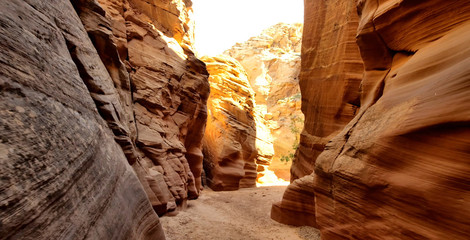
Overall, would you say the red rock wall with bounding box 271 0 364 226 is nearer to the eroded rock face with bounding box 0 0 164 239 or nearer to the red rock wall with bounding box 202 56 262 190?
the red rock wall with bounding box 202 56 262 190

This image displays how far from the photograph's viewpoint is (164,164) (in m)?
8.27

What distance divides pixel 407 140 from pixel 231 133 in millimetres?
13886

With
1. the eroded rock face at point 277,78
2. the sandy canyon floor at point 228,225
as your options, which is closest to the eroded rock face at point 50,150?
the sandy canyon floor at point 228,225

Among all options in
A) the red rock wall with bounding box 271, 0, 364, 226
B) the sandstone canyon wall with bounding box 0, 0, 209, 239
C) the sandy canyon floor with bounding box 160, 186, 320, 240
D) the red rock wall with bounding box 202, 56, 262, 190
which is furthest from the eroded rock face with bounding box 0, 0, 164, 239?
the red rock wall with bounding box 202, 56, 262, 190

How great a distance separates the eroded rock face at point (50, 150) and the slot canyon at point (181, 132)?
0.6 inches

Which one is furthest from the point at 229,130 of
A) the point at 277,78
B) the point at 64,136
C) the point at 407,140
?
the point at 277,78

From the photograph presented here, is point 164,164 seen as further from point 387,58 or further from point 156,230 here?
point 387,58

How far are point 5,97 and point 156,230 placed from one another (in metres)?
3.41

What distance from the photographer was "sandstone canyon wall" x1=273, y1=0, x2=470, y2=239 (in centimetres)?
277

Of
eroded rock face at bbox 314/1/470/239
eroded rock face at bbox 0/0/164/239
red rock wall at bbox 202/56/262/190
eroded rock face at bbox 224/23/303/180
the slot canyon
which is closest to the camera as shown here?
eroded rock face at bbox 0/0/164/239

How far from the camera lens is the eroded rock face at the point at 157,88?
617cm

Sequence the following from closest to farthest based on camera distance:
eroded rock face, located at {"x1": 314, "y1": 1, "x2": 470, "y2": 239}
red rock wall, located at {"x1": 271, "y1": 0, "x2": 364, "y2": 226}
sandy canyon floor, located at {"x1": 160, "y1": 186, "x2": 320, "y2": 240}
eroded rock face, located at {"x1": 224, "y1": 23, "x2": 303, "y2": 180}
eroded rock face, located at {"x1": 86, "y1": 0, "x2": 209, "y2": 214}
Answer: eroded rock face, located at {"x1": 314, "y1": 1, "x2": 470, "y2": 239} → eroded rock face, located at {"x1": 86, "y1": 0, "x2": 209, "y2": 214} → sandy canyon floor, located at {"x1": 160, "y1": 186, "x2": 320, "y2": 240} → red rock wall, located at {"x1": 271, "y1": 0, "x2": 364, "y2": 226} → eroded rock face, located at {"x1": 224, "y1": 23, "x2": 303, "y2": 180}

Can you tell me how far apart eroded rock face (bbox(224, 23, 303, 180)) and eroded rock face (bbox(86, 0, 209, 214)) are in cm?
1498

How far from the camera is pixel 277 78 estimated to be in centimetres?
3669
